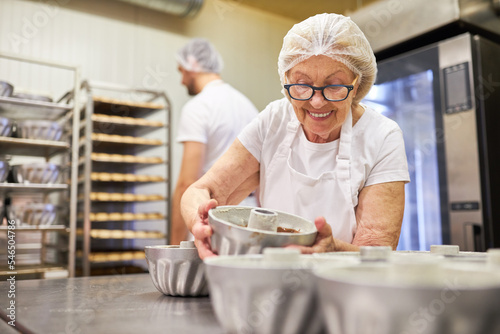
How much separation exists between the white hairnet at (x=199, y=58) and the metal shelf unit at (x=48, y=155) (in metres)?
0.87

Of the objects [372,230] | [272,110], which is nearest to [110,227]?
[272,110]

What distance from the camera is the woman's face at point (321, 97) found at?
1.21 m

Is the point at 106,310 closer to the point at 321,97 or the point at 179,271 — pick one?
the point at 179,271

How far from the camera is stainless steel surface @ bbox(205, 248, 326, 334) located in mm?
546

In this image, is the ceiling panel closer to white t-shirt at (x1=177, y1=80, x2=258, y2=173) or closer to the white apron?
white t-shirt at (x1=177, y1=80, x2=258, y2=173)

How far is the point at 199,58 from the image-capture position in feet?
10.3

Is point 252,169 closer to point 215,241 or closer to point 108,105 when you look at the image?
point 215,241

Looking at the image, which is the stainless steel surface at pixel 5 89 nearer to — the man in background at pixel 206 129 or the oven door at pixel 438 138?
the man in background at pixel 206 129

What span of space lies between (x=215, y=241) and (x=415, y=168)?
78.9 inches

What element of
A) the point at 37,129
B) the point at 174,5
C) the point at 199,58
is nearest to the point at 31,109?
the point at 37,129

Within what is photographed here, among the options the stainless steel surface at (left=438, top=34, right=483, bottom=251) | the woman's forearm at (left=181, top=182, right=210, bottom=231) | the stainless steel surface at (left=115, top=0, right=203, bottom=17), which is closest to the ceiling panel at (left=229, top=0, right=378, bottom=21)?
the stainless steel surface at (left=115, top=0, right=203, bottom=17)

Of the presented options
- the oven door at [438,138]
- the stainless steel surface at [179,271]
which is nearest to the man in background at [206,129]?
the oven door at [438,138]

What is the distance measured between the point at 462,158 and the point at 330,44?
1477mm

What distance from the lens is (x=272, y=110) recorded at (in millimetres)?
1483
